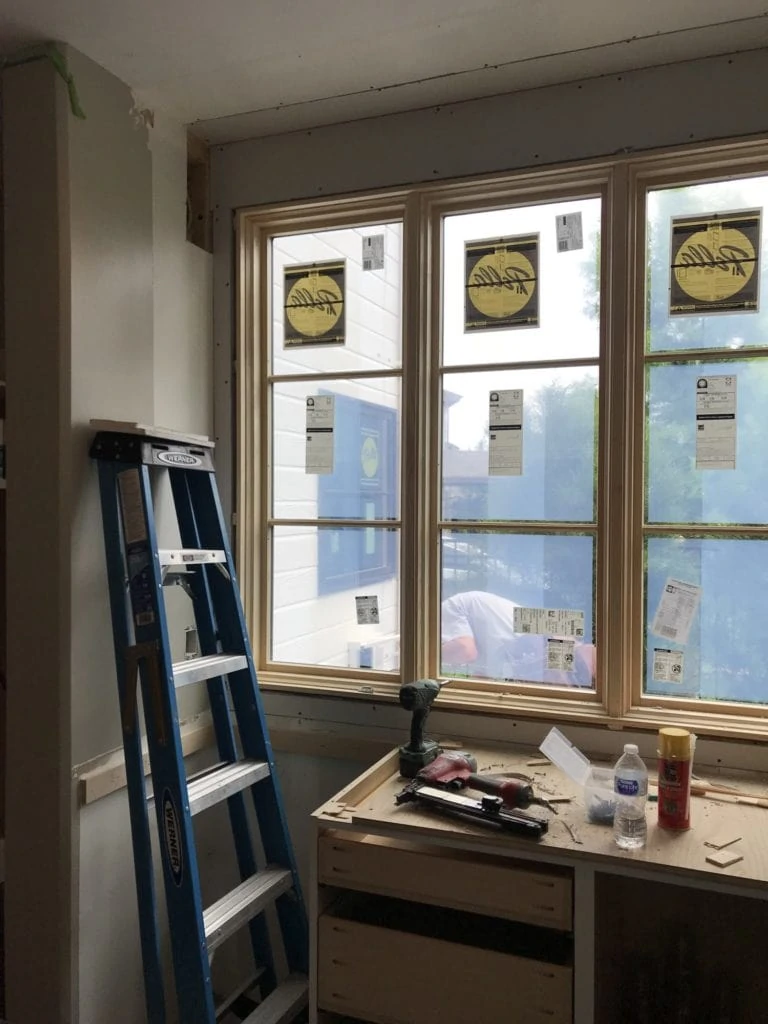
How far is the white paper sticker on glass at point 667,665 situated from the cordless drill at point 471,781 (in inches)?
20.2

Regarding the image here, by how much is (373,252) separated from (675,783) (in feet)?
5.79

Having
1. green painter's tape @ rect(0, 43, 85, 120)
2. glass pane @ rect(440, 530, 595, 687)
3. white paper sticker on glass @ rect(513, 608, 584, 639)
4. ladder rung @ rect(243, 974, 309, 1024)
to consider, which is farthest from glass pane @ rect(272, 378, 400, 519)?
ladder rung @ rect(243, 974, 309, 1024)

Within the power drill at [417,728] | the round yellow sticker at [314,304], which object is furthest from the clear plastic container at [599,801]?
the round yellow sticker at [314,304]

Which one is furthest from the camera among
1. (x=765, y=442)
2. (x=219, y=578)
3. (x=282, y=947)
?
(x=282, y=947)

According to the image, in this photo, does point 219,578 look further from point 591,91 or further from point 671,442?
point 591,91

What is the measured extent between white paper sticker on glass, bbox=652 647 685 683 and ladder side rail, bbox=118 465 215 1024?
1.32m

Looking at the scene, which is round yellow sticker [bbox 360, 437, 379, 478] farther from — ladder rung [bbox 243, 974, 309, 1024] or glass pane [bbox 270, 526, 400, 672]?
ladder rung [bbox 243, 974, 309, 1024]

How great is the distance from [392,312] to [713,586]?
127 centimetres

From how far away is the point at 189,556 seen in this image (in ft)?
6.72

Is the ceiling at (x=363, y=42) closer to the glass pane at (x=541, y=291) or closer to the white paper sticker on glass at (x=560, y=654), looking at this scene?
the glass pane at (x=541, y=291)

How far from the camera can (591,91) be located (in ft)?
7.11

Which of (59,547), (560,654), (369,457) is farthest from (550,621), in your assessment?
(59,547)

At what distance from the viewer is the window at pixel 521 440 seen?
2.12 m

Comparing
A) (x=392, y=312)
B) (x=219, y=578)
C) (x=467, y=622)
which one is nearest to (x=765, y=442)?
(x=467, y=622)
